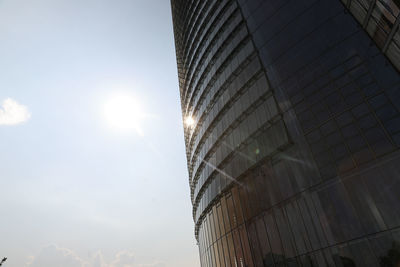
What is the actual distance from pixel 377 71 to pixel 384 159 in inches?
212

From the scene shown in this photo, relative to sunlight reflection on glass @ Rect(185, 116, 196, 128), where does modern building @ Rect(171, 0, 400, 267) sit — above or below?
below

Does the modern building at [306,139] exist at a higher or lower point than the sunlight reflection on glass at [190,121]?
lower

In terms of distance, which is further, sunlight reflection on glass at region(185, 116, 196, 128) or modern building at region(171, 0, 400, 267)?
sunlight reflection on glass at region(185, 116, 196, 128)

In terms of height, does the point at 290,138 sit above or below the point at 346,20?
below

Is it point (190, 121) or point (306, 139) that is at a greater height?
point (190, 121)

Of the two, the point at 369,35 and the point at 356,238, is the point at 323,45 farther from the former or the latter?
the point at 356,238

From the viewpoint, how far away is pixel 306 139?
15859mm

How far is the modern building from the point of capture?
12.5 metres

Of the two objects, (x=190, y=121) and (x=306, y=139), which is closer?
(x=306, y=139)

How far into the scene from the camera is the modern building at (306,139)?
1248cm

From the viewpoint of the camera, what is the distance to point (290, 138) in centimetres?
1683

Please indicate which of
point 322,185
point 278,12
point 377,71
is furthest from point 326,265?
point 278,12

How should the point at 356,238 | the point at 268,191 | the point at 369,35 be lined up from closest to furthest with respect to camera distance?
the point at 356,238 < the point at 369,35 < the point at 268,191

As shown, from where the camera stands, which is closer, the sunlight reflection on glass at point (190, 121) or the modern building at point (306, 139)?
the modern building at point (306, 139)
